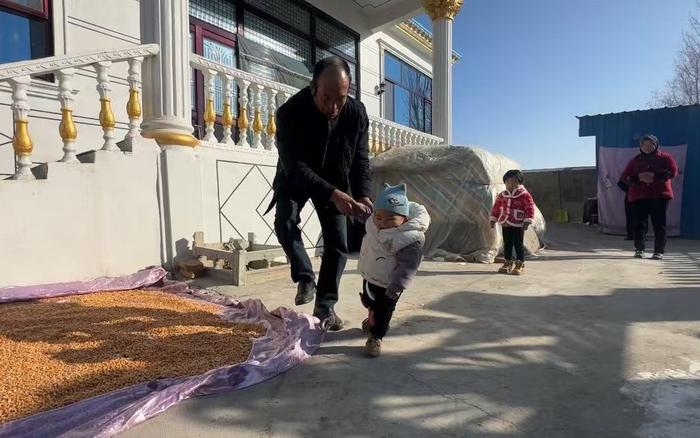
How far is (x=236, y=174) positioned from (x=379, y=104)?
7.19m

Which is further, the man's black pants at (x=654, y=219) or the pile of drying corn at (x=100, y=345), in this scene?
the man's black pants at (x=654, y=219)

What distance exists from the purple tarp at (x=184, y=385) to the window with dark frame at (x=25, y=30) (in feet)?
10.4

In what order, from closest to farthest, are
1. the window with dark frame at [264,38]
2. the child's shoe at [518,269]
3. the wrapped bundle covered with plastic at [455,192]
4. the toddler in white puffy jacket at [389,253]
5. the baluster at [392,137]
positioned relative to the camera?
the toddler in white puffy jacket at [389,253], the child's shoe at [518,269], the wrapped bundle covered with plastic at [455,192], the window with dark frame at [264,38], the baluster at [392,137]

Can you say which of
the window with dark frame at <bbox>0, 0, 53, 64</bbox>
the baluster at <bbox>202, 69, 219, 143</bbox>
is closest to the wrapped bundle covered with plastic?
the baluster at <bbox>202, 69, 219, 143</bbox>

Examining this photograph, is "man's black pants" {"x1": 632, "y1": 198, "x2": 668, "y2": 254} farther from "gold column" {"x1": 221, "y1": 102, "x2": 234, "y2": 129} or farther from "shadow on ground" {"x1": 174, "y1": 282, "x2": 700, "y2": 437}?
"gold column" {"x1": 221, "y1": 102, "x2": 234, "y2": 129}

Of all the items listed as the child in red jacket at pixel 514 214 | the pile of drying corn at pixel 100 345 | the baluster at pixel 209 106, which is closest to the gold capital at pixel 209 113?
the baluster at pixel 209 106

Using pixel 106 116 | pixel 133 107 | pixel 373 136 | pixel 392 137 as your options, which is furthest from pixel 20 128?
pixel 392 137

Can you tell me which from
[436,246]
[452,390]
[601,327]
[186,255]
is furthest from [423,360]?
[436,246]

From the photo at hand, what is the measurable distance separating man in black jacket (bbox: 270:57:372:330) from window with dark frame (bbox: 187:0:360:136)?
4.71m

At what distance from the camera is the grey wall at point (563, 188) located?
11734 millimetres

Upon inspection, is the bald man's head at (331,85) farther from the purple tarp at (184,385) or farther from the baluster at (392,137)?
the baluster at (392,137)

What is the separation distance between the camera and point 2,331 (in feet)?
7.59

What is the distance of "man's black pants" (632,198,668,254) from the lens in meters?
5.53

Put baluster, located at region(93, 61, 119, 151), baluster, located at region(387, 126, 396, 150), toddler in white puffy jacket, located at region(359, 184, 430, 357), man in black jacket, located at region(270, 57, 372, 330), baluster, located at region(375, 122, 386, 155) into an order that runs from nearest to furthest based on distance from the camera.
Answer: toddler in white puffy jacket, located at region(359, 184, 430, 357), man in black jacket, located at region(270, 57, 372, 330), baluster, located at region(93, 61, 119, 151), baluster, located at region(375, 122, 386, 155), baluster, located at region(387, 126, 396, 150)
